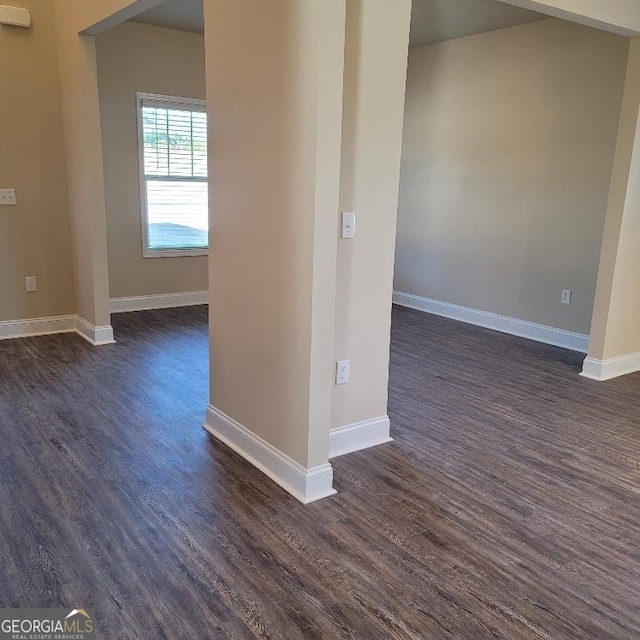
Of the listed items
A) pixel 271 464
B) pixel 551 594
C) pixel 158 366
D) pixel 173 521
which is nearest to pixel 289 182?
pixel 271 464

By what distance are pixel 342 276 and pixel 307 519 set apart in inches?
43.8

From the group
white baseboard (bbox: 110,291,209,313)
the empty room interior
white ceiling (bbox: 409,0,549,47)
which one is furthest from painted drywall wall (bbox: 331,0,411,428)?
white baseboard (bbox: 110,291,209,313)

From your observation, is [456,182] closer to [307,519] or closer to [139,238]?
[139,238]

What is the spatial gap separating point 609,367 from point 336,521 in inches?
114

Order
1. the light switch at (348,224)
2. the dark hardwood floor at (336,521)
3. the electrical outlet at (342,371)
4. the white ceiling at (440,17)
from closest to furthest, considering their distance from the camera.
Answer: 1. the dark hardwood floor at (336,521)
2. the light switch at (348,224)
3. the electrical outlet at (342,371)
4. the white ceiling at (440,17)

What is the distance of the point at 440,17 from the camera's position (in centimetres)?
490

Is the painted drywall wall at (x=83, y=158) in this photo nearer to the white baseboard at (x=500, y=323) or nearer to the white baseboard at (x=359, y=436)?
the white baseboard at (x=359, y=436)

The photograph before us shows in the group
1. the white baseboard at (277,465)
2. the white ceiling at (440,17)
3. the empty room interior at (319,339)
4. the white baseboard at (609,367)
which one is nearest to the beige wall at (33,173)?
the empty room interior at (319,339)

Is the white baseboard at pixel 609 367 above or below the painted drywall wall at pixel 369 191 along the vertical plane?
below

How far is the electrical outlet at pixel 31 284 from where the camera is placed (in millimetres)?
4855

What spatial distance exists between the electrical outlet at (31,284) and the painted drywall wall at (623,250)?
176 inches

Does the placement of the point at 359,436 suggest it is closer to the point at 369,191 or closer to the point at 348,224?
the point at 348,224

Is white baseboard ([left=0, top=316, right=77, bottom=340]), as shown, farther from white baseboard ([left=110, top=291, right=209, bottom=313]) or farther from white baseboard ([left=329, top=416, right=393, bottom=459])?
white baseboard ([left=329, top=416, right=393, bottom=459])

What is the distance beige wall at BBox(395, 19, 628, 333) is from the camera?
188 inches
